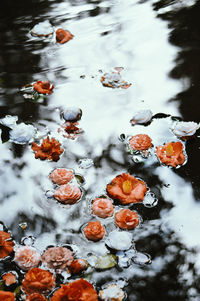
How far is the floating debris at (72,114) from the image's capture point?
1.66 metres

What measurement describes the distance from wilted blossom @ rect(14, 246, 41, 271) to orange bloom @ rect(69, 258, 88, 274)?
12 cm

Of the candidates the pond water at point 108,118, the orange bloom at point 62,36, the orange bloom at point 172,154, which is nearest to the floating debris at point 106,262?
the pond water at point 108,118

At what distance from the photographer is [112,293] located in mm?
1130

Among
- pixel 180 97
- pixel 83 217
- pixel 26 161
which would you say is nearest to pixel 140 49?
pixel 180 97

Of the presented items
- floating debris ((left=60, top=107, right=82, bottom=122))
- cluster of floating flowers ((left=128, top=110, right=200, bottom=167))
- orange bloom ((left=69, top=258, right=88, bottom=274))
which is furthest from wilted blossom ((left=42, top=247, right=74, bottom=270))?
floating debris ((left=60, top=107, right=82, bottom=122))

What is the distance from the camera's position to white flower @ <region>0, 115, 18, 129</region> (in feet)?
5.42

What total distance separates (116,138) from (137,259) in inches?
23.3

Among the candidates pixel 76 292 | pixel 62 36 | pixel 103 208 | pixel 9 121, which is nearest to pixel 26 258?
pixel 76 292

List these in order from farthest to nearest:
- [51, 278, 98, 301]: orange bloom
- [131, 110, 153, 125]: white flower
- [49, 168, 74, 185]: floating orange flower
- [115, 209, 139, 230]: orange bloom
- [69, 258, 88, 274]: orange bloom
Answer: [131, 110, 153, 125]: white flower → [49, 168, 74, 185]: floating orange flower → [115, 209, 139, 230]: orange bloom → [69, 258, 88, 274]: orange bloom → [51, 278, 98, 301]: orange bloom

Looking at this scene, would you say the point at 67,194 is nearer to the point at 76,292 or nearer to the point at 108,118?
the point at 76,292

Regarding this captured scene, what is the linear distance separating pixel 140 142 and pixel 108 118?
0.25m

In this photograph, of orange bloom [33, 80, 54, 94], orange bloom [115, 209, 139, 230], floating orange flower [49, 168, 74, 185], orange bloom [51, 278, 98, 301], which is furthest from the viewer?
orange bloom [33, 80, 54, 94]

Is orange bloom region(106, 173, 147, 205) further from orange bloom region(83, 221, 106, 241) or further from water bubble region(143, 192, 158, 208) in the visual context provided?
orange bloom region(83, 221, 106, 241)

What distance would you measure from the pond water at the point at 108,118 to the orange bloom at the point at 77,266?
0.03m
